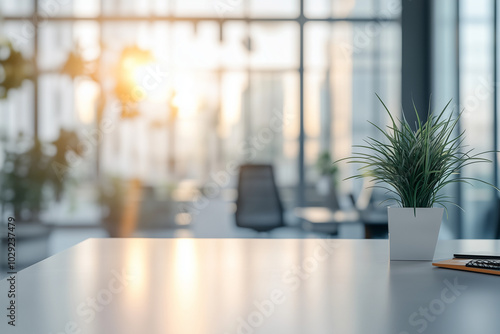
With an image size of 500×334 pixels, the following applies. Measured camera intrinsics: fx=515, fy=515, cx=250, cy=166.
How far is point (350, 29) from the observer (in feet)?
18.1

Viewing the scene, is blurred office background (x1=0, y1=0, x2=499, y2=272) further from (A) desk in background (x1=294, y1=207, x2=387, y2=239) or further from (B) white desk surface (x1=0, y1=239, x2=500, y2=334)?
(B) white desk surface (x1=0, y1=239, x2=500, y2=334)

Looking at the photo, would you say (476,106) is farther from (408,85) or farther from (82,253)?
(82,253)

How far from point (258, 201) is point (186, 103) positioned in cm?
155

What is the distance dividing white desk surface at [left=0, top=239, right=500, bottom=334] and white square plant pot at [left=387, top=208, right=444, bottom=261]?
55mm

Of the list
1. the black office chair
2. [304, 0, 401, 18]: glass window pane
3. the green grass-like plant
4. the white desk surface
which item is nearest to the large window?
[304, 0, 401, 18]: glass window pane

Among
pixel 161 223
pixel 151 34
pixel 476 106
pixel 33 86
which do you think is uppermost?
pixel 151 34

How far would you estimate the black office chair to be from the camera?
4.64m

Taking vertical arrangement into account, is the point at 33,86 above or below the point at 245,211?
above

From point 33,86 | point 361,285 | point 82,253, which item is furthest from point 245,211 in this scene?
point 361,285

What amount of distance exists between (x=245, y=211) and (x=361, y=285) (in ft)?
11.7

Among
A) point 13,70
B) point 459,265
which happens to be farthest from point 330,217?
point 459,265

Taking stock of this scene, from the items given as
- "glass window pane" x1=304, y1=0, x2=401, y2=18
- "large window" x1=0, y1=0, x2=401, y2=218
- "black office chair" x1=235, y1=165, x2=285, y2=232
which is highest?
"glass window pane" x1=304, y1=0, x2=401, y2=18

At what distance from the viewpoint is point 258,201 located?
4.67 metres

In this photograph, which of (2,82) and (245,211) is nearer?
(245,211)
